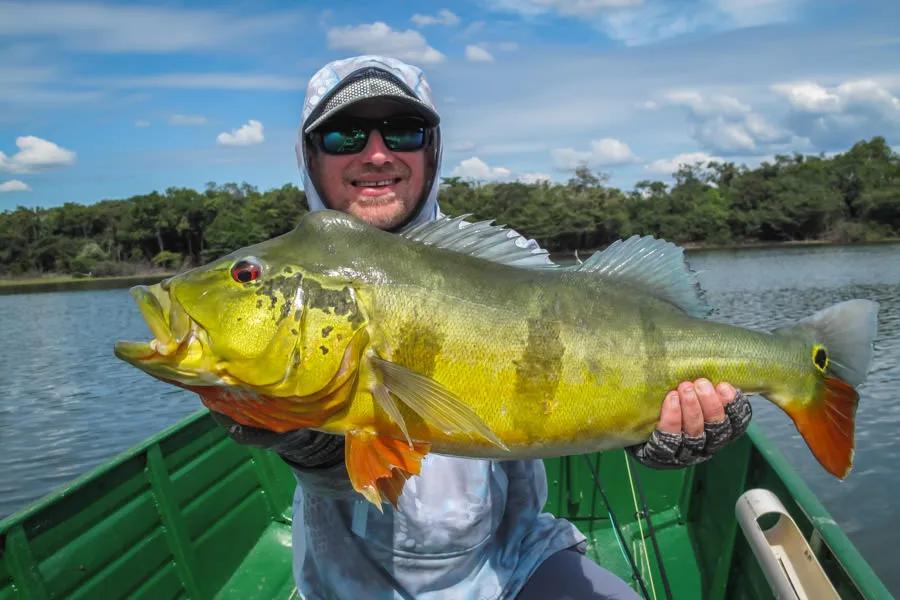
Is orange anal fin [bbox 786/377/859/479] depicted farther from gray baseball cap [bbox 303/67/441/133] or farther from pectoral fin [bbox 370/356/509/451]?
gray baseball cap [bbox 303/67/441/133]

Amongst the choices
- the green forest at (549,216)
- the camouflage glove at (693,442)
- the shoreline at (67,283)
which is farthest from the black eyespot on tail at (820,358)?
the green forest at (549,216)

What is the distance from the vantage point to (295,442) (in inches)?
95.2

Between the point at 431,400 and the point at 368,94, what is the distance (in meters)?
1.57

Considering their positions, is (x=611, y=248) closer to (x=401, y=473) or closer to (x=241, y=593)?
(x=401, y=473)

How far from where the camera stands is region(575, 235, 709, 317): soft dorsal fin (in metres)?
2.57

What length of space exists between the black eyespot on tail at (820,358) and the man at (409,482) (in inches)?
11.8

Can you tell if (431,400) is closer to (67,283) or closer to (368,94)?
(368,94)

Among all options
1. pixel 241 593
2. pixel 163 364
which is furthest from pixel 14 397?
pixel 163 364

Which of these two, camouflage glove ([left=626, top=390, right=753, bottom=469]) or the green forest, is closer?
camouflage glove ([left=626, top=390, right=753, bottom=469])

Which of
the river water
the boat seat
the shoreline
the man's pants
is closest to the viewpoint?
the man's pants

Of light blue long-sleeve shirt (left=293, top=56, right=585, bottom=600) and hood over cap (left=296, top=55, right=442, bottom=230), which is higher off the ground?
hood over cap (left=296, top=55, right=442, bottom=230)

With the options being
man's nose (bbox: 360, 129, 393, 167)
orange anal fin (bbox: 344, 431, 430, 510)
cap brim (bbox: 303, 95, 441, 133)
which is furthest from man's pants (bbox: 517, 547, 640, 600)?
cap brim (bbox: 303, 95, 441, 133)

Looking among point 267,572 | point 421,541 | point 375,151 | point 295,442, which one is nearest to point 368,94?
point 375,151

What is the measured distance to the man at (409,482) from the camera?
2.51 m
